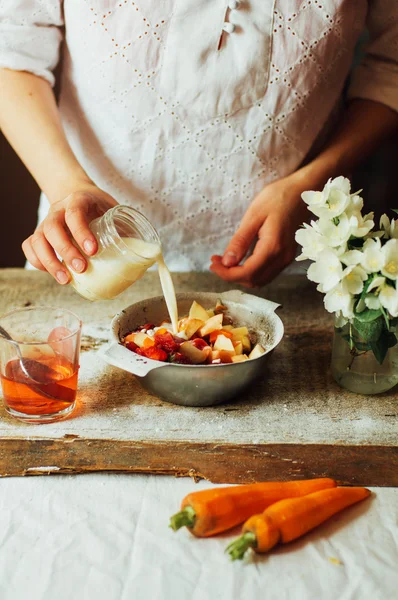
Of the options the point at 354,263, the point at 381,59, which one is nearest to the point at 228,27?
the point at 381,59

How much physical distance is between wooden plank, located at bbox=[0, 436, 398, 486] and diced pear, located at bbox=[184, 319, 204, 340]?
236 millimetres

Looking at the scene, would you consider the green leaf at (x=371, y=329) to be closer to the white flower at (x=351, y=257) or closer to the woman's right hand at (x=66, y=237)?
the white flower at (x=351, y=257)

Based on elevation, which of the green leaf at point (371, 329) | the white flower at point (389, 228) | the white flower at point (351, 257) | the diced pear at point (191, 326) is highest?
the white flower at point (389, 228)

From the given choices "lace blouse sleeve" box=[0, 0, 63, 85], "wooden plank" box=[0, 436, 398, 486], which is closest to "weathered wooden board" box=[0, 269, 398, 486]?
"wooden plank" box=[0, 436, 398, 486]

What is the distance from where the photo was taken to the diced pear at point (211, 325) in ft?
3.87

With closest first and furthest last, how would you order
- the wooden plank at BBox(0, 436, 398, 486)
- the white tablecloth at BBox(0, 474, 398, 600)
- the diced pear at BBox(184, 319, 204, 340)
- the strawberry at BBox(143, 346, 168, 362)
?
the white tablecloth at BBox(0, 474, 398, 600), the wooden plank at BBox(0, 436, 398, 486), the strawberry at BBox(143, 346, 168, 362), the diced pear at BBox(184, 319, 204, 340)

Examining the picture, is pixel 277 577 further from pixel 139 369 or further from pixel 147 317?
pixel 147 317

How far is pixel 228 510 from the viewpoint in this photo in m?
0.84

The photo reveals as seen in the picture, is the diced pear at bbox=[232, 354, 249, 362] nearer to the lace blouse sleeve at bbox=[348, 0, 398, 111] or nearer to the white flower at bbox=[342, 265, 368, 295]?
the white flower at bbox=[342, 265, 368, 295]

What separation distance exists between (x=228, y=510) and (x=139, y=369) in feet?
0.87

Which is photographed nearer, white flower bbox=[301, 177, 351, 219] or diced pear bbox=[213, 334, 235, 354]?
white flower bbox=[301, 177, 351, 219]

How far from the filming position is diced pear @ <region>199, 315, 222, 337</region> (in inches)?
46.5

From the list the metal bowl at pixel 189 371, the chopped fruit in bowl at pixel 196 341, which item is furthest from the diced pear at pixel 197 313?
the metal bowl at pixel 189 371

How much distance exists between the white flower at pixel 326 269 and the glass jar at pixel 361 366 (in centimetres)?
14
